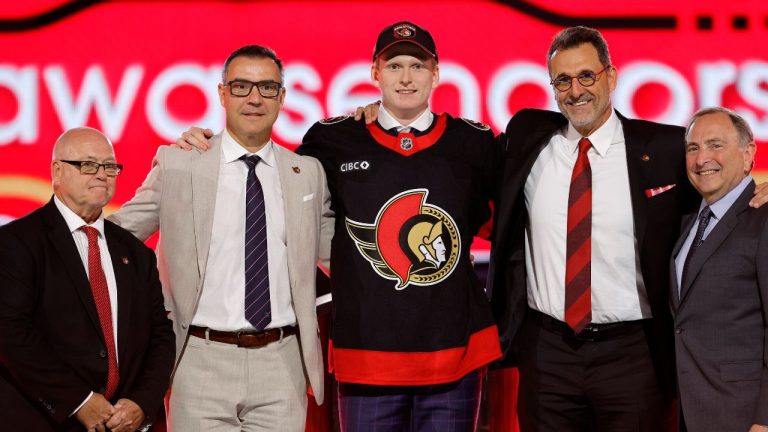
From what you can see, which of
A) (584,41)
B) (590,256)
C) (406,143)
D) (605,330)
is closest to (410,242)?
(406,143)

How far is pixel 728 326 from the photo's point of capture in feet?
9.04

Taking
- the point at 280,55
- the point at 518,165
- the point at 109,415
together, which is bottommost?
the point at 109,415

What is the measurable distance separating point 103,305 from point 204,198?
51 centimetres

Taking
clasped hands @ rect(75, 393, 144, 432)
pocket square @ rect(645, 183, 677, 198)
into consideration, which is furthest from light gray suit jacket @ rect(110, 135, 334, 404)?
pocket square @ rect(645, 183, 677, 198)

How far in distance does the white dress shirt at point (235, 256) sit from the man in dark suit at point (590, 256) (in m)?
0.85

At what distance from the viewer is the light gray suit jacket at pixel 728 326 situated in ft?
8.93

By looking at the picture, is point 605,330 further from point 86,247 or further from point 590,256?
point 86,247

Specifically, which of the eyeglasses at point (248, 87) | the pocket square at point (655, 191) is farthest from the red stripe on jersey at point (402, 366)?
the eyeglasses at point (248, 87)

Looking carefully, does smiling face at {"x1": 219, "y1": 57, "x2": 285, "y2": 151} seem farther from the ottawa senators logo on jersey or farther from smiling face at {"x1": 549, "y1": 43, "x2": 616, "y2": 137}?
smiling face at {"x1": 549, "y1": 43, "x2": 616, "y2": 137}

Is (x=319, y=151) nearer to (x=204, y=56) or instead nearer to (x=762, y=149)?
(x=204, y=56)

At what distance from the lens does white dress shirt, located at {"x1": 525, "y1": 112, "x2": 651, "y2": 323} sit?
3148 millimetres

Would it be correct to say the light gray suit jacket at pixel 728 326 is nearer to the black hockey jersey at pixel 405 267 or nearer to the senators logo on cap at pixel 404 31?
the black hockey jersey at pixel 405 267

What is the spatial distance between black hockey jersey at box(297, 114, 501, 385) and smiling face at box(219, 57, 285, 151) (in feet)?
1.01

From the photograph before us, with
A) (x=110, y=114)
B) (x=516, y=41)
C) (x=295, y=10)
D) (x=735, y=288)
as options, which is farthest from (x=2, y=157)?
(x=735, y=288)
